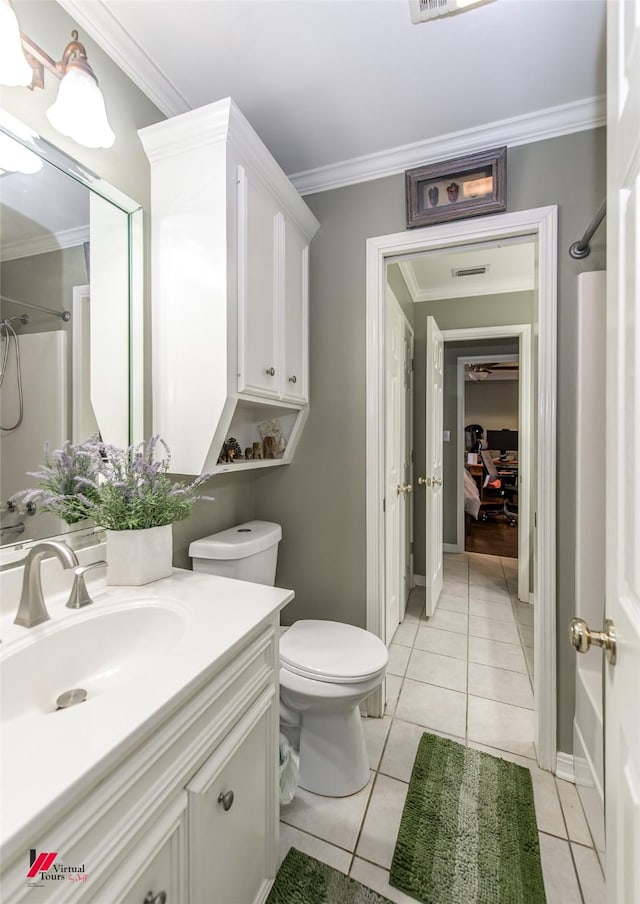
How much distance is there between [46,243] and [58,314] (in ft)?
0.61

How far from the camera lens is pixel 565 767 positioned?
157 centimetres

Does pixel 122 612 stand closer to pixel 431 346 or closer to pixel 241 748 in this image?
pixel 241 748

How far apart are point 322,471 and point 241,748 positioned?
3.90ft

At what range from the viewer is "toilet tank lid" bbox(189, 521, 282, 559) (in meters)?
1.55

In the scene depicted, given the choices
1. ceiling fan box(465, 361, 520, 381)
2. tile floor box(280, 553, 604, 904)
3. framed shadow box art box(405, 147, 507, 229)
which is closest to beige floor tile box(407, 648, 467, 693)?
tile floor box(280, 553, 604, 904)

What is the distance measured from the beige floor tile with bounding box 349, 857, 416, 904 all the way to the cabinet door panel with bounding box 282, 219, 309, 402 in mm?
1577

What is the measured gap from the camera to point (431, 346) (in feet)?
8.95

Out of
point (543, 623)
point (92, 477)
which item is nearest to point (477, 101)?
point (92, 477)

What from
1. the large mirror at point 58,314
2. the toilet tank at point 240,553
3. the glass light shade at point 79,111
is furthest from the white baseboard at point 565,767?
the glass light shade at point 79,111

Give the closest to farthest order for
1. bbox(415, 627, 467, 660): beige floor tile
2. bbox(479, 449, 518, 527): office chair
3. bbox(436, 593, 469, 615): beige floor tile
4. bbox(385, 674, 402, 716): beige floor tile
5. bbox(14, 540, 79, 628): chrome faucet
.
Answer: bbox(14, 540, 79, 628): chrome faucet < bbox(385, 674, 402, 716): beige floor tile < bbox(415, 627, 467, 660): beige floor tile < bbox(436, 593, 469, 615): beige floor tile < bbox(479, 449, 518, 527): office chair

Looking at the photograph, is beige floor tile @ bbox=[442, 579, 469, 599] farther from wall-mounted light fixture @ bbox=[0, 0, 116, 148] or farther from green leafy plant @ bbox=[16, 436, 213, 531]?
wall-mounted light fixture @ bbox=[0, 0, 116, 148]

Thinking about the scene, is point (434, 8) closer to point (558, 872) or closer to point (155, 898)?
point (155, 898)

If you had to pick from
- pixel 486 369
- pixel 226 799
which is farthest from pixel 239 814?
pixel 486 369

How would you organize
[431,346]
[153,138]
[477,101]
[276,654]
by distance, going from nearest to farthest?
[276,654], [153,138], [477,101], [431,346]
